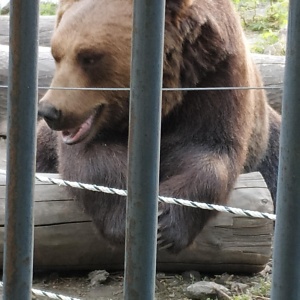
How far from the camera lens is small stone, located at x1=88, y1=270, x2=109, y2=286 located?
129 inches

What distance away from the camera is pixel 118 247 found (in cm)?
318

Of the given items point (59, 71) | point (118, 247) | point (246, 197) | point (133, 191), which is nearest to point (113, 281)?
point (118, 247)

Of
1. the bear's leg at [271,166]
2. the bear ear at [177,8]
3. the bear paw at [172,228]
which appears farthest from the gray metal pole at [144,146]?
the bear's leg at [271,166]

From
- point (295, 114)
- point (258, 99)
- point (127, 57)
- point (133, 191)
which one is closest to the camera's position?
point (295, 114)

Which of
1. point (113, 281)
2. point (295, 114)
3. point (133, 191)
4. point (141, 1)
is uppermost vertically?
point (141, 1)

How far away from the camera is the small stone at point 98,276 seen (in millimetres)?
3275

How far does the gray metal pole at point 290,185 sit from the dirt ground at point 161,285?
6.47ft

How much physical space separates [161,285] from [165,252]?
0.14 m

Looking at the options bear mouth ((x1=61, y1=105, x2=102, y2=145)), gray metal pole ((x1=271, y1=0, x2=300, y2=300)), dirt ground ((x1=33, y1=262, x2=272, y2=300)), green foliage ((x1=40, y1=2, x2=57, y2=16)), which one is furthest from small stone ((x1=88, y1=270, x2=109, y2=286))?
green foliage ((x1=40, y1=2, x2=57, y2=16))

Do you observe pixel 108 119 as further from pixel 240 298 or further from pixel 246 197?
pixel 240 298

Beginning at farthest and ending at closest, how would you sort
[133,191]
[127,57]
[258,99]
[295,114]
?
[258,99], [127,57], [133,191], [295,114]

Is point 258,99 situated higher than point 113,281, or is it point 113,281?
point 258,99

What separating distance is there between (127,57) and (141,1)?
2.13m

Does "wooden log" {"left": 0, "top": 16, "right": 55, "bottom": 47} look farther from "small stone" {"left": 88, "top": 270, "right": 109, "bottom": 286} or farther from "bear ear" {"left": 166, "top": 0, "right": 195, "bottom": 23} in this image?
"small stone" {"left": 88, "top": 270, "right": 109, "bottom": 286}
